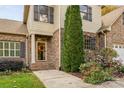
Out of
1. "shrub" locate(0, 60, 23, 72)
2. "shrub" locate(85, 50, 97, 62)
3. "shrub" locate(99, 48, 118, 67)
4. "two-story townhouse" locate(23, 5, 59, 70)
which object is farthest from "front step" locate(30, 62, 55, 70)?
"shrub" locate(99, 48, 118, 67)

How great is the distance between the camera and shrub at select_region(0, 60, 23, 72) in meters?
12.4

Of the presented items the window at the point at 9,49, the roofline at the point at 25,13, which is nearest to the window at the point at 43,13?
the roofline at the point at 25,13

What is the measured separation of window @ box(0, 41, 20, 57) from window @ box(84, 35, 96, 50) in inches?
212

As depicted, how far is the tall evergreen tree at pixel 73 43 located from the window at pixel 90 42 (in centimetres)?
264

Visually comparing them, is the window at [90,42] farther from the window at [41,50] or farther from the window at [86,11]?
the window at [41,50]

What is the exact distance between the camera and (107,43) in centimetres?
1396

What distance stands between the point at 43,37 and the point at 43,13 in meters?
1.88

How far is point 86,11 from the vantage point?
13992 mm

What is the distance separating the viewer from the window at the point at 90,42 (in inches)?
543

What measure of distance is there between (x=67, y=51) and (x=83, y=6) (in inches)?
181
